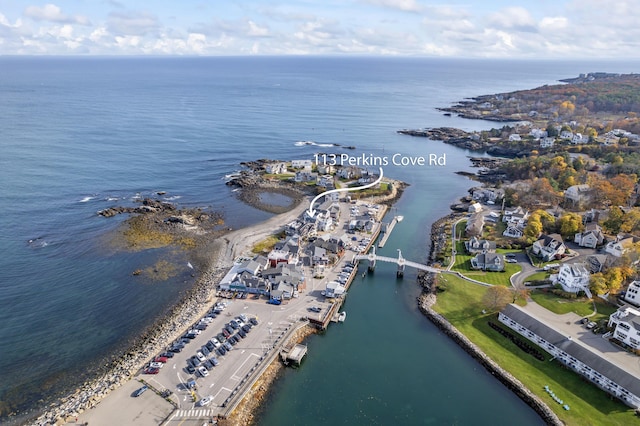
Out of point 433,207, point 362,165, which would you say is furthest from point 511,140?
point 433,207

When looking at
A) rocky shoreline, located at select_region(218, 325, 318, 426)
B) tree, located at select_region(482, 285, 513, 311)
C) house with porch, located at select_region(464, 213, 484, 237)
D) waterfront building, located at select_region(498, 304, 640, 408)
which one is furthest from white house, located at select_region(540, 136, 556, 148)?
rocky shoreline, located at select_region(218, 325, 318, 426)

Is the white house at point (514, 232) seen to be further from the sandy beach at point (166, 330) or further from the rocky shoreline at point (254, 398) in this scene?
the rocky shoreline at point (254, 398)

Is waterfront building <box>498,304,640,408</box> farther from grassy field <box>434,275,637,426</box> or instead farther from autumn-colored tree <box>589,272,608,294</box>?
autumn-colored tree <box>589,272,608,294</box>

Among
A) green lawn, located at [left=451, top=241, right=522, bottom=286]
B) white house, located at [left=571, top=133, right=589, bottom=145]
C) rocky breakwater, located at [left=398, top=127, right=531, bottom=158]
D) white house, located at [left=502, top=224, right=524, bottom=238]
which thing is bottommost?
green lawn, located at [left=451, top=241, right=522, bottom=286]

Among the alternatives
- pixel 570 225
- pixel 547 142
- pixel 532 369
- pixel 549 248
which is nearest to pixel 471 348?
pixel 532 369

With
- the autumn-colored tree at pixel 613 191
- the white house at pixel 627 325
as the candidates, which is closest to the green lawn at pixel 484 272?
the white house at pixel 627 325

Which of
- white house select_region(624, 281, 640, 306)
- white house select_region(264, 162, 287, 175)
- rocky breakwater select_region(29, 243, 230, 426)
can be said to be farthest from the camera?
white house select_region(264, 162, 287, 175)

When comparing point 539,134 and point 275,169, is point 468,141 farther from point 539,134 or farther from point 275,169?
point 275,169
